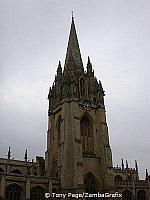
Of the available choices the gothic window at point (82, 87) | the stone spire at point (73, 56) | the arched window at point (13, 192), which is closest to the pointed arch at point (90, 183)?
the arched window at point (13, 192)

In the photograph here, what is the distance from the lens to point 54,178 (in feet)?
186

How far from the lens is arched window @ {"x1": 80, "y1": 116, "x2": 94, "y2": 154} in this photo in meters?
61.0

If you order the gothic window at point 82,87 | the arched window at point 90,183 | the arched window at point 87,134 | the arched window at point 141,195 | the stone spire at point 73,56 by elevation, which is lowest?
the arched window at point 141,195

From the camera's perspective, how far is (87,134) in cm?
6262

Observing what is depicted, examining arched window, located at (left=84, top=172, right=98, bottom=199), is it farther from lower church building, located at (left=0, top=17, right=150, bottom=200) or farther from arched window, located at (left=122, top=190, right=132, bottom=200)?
arched window, located at (left=122, top=190, right=132, bottom=200)

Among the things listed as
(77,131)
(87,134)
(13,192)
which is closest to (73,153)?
(77,131)

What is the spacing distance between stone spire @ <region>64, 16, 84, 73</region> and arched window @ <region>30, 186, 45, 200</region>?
26.3 metres

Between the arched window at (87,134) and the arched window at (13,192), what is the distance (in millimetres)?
15100

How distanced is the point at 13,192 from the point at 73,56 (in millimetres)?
33341

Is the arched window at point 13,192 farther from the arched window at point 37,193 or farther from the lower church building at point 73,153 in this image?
the arched window at point 37,193

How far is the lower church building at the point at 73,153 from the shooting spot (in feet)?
175

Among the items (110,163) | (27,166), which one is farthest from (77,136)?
(27,166)

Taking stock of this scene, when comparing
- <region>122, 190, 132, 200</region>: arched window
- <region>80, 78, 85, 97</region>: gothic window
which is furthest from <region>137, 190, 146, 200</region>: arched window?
<region>80, 78, 85, 97</region>: gothic window

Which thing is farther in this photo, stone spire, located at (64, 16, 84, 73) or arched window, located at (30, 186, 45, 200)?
stone spire, located at (64, 16, 84, 73)
